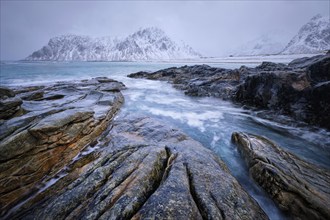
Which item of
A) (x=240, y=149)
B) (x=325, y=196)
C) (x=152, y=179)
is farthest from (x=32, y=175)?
(x=325, y=196)

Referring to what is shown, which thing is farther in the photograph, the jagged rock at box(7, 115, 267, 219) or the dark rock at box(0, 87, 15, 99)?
the dark rock at box(0, 87, 15, 99)

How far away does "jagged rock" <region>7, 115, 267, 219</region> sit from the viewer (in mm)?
3549

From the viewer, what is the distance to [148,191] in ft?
13.9

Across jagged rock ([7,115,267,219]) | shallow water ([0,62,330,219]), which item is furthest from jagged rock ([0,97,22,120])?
shallow water ([0,62,330,219])

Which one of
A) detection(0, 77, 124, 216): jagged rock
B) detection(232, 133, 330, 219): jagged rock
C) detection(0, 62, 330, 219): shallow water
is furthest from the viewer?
detection(0, 62, 330, 219): shallow water

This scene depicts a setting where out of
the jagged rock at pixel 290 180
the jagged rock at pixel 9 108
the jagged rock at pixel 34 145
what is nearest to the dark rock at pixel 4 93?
the jagged rock at pixel 9 108

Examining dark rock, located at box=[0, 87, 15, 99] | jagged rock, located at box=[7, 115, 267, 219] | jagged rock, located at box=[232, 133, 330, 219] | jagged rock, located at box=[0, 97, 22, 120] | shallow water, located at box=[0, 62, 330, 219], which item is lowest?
shallow water, located at box=[0, 62, 330, 219]

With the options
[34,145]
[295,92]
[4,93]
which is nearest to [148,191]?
[34,145]

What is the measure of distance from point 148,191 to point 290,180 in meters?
3.97

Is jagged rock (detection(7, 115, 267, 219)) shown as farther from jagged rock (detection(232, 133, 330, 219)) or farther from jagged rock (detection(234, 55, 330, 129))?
jagged rock (detection(234, 55, 330, 129))

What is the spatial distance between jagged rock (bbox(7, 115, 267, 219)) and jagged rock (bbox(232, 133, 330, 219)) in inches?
39.7

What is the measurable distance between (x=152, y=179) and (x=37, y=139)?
439cm

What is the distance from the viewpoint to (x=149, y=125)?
9.12 m

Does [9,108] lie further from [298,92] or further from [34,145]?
[298,92]
